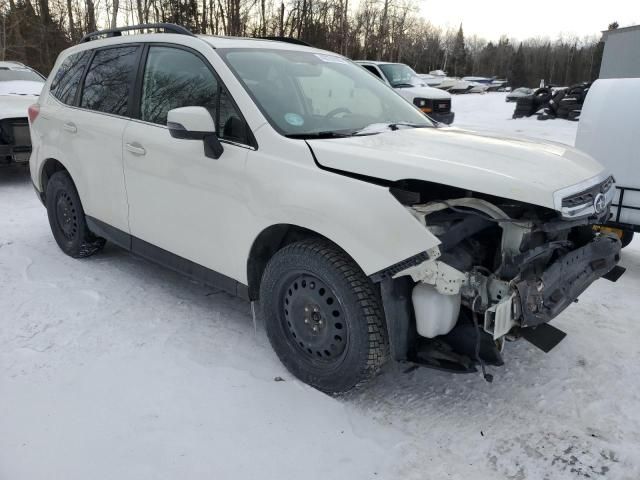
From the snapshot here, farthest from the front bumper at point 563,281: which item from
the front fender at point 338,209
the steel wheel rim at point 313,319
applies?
the steel wheel rim at point 313,319

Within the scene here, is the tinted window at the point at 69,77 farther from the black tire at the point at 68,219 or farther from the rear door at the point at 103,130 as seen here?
the black tire at the point at 68,219

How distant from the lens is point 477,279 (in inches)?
96.0

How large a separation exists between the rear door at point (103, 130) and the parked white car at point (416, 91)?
9.50 meters

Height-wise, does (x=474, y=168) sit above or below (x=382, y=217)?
above

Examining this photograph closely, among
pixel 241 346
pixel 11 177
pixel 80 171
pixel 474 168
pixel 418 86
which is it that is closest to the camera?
pixel 474 168

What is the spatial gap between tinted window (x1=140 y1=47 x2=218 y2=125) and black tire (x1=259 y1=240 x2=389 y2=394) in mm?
1167

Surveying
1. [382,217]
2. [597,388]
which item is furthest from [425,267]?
[597,388]

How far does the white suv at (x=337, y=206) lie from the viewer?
2424 millimetres

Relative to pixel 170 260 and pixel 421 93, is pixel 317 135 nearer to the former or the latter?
pixel 170 260

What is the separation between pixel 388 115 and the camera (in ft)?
11.9

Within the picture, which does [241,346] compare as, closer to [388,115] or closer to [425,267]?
[425,267]

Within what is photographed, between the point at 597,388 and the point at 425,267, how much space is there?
1.46 metres

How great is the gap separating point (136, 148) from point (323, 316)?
187cm

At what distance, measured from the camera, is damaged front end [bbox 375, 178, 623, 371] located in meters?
2.40
